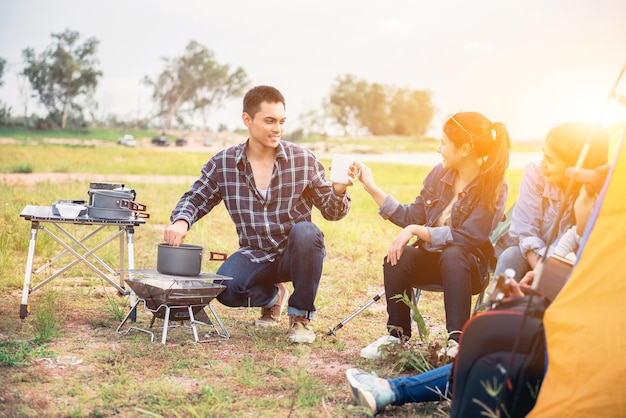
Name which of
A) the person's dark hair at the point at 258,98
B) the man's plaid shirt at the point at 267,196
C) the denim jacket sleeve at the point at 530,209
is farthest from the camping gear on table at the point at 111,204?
the denim jacket sleeve at the point at 530,209

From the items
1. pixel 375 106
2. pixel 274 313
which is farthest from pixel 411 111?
pixel 274 313

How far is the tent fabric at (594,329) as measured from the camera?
208 centimetres

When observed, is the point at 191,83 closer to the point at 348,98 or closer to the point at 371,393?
the point at 348,98

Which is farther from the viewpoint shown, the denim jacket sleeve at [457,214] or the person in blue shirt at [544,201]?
the denim jacket sleeve at [457,214]

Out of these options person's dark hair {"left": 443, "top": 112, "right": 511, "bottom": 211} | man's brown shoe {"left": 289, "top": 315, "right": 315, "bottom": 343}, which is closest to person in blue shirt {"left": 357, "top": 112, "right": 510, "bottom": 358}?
person's dark hair {"left": 443, "top": 112, "right": 511, "bottom": 211}

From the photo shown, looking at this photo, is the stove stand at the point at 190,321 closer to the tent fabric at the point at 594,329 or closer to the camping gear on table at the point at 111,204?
the camping gear on table at the point at 111,204

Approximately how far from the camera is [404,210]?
3.67m

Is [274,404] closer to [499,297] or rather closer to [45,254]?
[499,297]

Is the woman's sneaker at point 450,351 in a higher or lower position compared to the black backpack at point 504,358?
lower

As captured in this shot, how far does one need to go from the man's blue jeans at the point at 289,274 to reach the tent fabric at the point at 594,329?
1.72 m

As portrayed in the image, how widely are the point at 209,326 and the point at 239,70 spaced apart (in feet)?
177

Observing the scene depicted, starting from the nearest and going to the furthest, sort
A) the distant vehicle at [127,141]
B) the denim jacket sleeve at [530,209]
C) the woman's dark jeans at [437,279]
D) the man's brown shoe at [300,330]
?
the woman's dark jeans at [437,279] → the denim jacket sleeve at [530,209] → the man's brown shoe at [300,330] → the distant vehicle at [127,141]

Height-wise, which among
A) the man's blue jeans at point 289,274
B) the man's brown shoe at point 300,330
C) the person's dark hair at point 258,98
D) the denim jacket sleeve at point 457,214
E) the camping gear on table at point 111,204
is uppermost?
the person's dark hair at point 258,98

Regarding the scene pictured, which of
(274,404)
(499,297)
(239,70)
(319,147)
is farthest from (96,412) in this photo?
(239,70)
